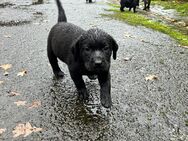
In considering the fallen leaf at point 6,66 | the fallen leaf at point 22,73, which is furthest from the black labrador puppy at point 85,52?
the fallen leaf at point 6,66

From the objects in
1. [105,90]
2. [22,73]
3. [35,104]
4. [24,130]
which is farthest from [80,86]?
[22,73]

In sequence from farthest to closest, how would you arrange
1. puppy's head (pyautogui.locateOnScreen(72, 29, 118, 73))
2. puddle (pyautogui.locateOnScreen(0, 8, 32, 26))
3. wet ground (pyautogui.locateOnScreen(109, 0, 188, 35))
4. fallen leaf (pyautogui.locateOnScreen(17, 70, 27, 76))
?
wet ground (pyautogui.locateOnScreen(109, 0, 188, 35)) < puddle (pyautogui.locateOnScreen(0, 8, 32, 26)) < fallen leaf (pyautogui.locateOnScreen(17, 70, 27, 76)) < puppy's head (pyautogui.locateOnScreen(72, 29, 118, 73))

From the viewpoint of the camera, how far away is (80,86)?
507 cm

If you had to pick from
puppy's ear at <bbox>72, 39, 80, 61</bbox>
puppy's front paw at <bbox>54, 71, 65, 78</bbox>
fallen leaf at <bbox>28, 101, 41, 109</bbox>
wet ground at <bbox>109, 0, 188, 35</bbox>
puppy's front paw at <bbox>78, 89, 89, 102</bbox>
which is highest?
puppy's ear at <bbox>72, 39, 80, 61</bbox>

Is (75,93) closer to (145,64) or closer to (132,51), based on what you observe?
(145,64)

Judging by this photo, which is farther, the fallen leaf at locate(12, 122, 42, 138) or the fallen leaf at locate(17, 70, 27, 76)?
the fallen leaf at locate(17, 70, 27, 76)

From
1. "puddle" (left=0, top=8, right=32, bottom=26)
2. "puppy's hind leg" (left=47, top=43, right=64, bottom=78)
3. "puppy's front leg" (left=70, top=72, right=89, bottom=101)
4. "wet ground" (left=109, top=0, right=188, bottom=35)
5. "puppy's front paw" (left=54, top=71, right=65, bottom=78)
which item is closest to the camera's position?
"puppy's front leg" (left=70, top=72, right=89, bottom=101)

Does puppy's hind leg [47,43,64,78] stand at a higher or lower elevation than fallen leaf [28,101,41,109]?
higher

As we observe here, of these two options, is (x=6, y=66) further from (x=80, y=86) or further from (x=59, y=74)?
(x=80, y=86)

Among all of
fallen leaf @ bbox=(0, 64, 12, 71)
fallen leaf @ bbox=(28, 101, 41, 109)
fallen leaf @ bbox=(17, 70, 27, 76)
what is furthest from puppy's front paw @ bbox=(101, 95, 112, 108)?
fallen leaf @ bbox=(0, 64, 12, 71)

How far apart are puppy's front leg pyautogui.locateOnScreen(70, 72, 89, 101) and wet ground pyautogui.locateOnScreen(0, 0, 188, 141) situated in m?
0.12

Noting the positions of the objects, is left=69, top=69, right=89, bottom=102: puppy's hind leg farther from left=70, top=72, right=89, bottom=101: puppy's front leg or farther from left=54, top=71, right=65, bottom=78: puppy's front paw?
left=54, top=71, right=65, bottom=78: puppy's front paw

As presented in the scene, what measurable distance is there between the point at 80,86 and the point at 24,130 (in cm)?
108

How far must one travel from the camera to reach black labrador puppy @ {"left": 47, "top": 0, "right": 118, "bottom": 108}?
14.0 feet
